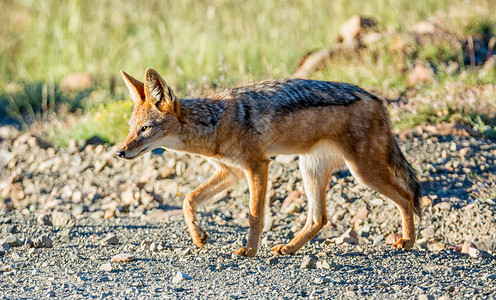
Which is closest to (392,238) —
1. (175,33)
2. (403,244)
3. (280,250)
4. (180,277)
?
(403,244)

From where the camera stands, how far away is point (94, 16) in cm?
1372

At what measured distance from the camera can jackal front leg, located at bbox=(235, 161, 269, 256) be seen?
5570 millimetres

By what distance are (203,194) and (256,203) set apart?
0.58 m

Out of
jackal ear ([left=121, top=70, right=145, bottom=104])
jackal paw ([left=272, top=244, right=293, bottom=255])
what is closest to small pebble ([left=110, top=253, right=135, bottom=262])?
jackal paw ([left=272, top=244, right=293, bottom=255])

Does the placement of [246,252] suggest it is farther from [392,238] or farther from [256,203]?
[392,238]

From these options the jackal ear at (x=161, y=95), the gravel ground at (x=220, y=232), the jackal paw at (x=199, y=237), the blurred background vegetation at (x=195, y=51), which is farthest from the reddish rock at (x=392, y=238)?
the blurred background vegetation at (x=195, y=51)

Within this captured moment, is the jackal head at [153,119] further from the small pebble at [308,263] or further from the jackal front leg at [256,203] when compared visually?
the small pebble at [308,263]

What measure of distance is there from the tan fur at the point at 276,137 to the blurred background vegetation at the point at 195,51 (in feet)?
8.16

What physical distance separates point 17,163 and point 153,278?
4.80 meters

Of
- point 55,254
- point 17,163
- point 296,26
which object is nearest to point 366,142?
point 55,254

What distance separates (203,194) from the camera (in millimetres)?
6000

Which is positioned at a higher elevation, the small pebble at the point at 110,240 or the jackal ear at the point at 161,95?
the jackal ear at the point at 161,95

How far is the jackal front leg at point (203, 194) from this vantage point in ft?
18.6

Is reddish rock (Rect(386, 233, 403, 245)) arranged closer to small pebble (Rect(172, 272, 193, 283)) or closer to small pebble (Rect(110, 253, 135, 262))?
small pebble (Rect(172, 272, 193, 283))
